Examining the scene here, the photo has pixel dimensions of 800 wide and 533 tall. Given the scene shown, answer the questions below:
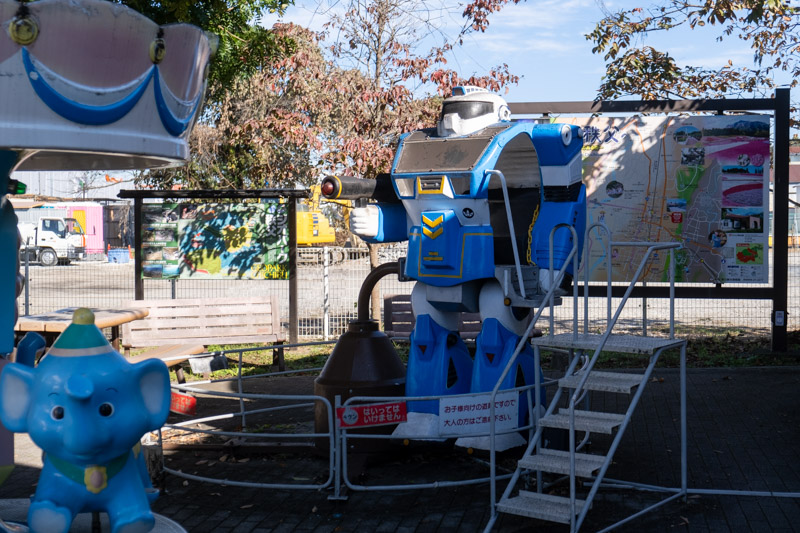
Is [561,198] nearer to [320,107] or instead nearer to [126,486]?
[126,486]

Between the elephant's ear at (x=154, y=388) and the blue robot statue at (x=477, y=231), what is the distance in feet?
8.72

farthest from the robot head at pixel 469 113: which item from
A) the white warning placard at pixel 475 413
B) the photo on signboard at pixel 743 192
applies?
the photo on signboard at pixel 743 192

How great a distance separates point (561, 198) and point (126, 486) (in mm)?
3815

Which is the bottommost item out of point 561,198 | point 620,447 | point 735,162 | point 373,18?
point 620,447

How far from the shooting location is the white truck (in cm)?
3081

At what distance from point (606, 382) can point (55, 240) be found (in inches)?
1187

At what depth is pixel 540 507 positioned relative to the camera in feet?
16.5

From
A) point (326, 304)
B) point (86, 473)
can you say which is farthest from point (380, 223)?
point (326, 304)

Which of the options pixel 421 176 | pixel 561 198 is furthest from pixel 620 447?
pixel 421 176

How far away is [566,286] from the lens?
22.6 feet

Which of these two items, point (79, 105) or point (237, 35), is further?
point (237, 35)

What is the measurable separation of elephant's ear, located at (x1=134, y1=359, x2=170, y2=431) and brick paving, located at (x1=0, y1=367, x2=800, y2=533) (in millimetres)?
1387

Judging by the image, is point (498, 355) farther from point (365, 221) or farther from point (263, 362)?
point (263, 362)

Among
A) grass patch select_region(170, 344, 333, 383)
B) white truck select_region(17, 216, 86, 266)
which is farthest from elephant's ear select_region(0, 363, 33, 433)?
white truck select_region(17, 216, 86, 266)
